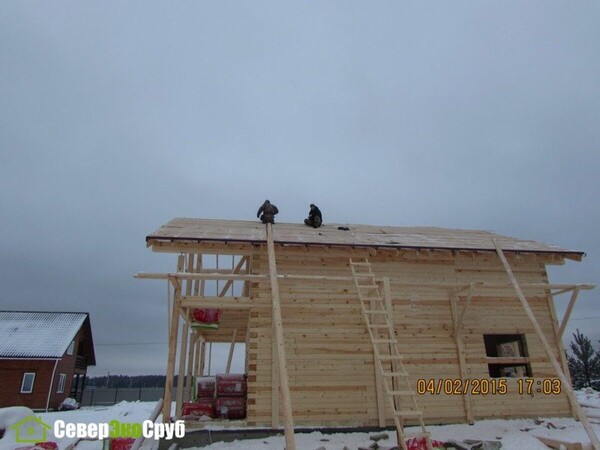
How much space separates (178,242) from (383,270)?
566 cm

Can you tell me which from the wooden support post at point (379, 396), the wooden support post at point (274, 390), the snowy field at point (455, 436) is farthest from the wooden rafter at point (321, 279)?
the snowy field at point (455, 436)

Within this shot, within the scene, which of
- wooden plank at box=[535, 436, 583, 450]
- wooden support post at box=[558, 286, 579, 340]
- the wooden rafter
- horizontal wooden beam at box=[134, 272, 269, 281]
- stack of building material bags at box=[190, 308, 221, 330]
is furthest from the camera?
stack of building material bags at box=[190, 308, 221, 330]

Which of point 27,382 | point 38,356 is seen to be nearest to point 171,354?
point 38,356

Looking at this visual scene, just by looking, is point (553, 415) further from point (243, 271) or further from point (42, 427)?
point (42, 427)

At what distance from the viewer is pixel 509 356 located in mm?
12992

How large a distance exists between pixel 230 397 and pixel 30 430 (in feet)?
15.7

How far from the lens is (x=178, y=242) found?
10.1 metres

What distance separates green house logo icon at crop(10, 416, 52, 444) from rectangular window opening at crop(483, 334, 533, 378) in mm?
11494

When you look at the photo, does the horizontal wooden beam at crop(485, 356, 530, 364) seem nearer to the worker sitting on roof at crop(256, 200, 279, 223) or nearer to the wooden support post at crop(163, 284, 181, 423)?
the worker sitting on roof at crop(256, 200, 279, 223)

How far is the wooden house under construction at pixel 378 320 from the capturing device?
9617 millimetres

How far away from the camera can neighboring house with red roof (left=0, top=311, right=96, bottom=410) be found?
77.8ft

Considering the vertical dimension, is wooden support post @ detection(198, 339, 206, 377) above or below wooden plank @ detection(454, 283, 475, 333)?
below
